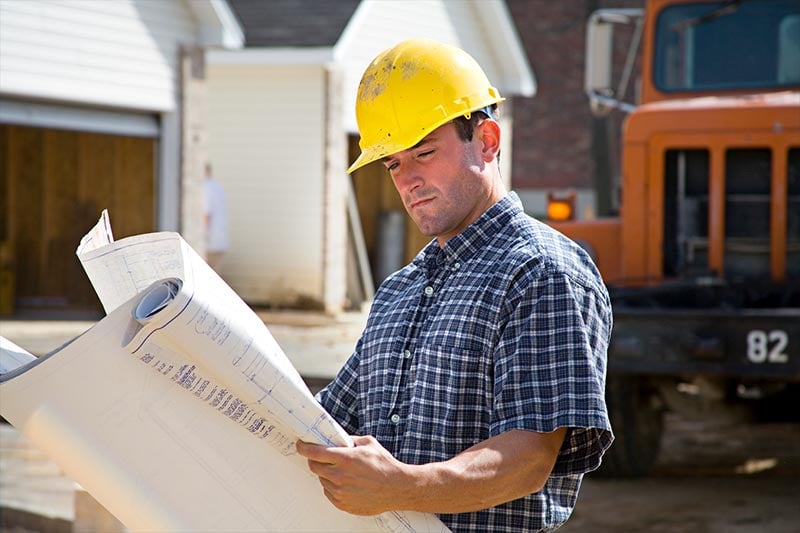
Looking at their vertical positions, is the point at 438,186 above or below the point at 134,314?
above

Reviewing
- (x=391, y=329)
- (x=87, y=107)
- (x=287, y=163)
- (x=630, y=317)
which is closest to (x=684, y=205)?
(x=630, y=317)

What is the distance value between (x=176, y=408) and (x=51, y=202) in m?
15.1

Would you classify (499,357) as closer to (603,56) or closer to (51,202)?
(603,56)

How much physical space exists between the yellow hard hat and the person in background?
1230cm

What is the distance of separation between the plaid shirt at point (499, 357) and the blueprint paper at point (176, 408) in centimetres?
20

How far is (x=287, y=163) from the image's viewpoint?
53.1 feet

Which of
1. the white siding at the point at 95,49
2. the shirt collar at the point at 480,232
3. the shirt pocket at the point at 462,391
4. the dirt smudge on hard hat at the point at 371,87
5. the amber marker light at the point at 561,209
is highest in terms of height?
the white siding at the point at 95,49

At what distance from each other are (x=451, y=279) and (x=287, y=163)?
13.9 m

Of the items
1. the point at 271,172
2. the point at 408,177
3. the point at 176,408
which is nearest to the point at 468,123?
the point at 408,177

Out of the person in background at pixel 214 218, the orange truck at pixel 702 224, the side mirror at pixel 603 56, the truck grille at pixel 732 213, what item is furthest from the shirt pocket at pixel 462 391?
the person in background at pixel 214 218

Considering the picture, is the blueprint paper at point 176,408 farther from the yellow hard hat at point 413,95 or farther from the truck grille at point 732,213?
the truck grille at point 732,213

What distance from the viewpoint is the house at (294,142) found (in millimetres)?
15805

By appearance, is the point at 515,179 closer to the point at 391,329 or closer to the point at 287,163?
the point at 287,163

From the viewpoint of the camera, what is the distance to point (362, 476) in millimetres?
2059
